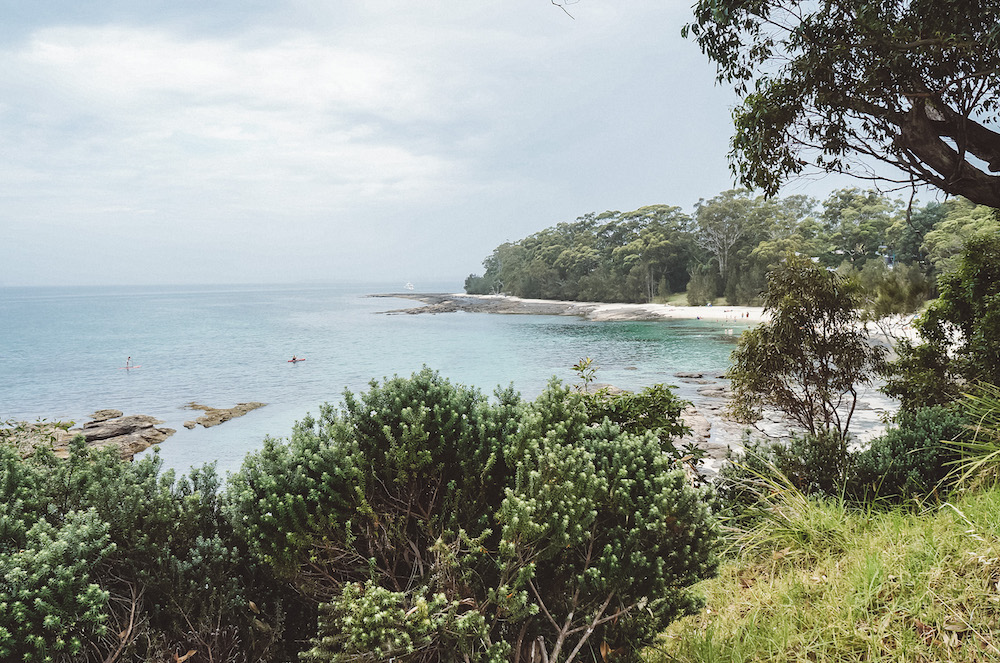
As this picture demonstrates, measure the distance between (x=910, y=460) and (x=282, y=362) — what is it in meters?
31.3

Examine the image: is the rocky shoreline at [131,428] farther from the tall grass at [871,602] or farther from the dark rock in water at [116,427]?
the tall grass at [871,602]

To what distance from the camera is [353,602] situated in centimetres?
201

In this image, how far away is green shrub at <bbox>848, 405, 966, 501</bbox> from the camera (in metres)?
5.10

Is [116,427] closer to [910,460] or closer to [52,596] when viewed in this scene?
[52,596]

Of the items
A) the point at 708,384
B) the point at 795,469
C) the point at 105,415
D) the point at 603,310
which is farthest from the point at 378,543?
the point at 603,310

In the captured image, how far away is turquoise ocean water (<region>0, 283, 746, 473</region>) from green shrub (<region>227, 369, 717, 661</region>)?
20.5ft

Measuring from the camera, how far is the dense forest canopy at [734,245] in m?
40.2

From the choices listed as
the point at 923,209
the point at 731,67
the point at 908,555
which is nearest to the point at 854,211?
the point at 923,209

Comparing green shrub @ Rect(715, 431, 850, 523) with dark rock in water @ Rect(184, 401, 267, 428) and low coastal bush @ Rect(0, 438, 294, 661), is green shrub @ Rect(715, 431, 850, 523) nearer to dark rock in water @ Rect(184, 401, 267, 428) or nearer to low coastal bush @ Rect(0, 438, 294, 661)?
low coastal bush @ Rect(0, 438, 294, 661)

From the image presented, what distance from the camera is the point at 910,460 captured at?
5172 millimetres

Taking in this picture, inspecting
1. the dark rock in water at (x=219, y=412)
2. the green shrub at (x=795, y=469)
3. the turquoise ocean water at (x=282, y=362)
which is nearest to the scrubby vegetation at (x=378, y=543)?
the green shrub at (x=795, y=469)

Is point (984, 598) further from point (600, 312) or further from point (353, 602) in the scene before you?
point (600, 312)

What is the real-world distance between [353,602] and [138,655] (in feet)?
3.08

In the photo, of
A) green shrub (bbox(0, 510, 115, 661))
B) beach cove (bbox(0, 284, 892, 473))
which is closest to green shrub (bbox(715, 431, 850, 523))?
beach cove (bbox(0, 284, 892, 473))
